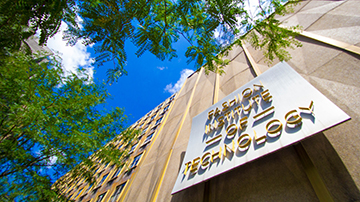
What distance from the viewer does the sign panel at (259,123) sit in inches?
111

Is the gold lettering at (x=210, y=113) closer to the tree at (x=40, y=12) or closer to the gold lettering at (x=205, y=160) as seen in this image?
the gold lettering at (x=205, y=160)

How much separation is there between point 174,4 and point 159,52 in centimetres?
122

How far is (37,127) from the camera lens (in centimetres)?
442

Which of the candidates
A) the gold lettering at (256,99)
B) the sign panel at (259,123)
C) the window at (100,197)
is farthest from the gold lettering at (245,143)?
the window at (100,197)

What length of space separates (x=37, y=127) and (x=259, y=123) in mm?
6541

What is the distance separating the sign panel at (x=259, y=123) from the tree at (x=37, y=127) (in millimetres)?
4285

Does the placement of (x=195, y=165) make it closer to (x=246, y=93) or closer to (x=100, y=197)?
(x=246, y=93)

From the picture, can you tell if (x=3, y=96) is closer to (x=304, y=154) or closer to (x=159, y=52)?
(x=159, y=52)

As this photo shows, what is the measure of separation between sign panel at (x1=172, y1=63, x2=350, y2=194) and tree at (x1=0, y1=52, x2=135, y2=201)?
14.1ft

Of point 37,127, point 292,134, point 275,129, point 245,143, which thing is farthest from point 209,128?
point 37,127

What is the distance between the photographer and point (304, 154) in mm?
3021

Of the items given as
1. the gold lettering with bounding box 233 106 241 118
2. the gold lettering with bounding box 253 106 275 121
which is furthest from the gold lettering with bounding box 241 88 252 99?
the gold lettering with bounding box 253 106 275 121

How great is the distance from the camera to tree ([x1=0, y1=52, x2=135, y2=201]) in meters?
4.28

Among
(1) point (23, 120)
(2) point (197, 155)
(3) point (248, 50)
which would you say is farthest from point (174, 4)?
(3) point (248, 50)
